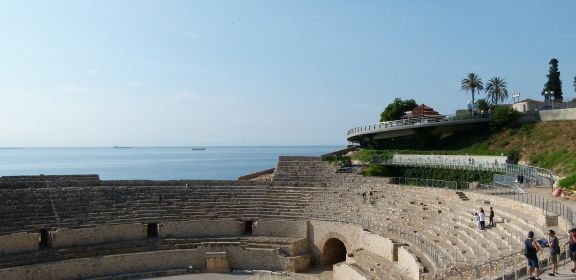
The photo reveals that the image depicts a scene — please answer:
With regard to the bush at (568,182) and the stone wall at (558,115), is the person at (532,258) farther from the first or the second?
the stone wall at (558,115)

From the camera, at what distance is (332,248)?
30.2m

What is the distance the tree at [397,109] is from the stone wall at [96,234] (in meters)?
32.4

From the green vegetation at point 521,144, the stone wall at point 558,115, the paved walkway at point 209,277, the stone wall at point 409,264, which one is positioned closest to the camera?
the stone wall at point 409,264

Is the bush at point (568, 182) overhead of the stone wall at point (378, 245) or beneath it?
overhead

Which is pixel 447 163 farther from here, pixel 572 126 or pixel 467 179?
pixel 572 126

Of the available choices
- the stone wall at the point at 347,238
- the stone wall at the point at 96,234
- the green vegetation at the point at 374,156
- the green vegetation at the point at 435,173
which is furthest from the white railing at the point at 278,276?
the green vegetation at the point at 374,156

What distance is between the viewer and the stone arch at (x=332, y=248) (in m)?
29.0

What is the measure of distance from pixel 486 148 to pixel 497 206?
17.7 metres

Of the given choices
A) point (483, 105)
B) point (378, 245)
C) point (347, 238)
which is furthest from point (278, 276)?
point (483, 105)

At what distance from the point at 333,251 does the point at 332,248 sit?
29 cm

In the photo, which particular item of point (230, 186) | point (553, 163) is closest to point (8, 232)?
point (230, 186)

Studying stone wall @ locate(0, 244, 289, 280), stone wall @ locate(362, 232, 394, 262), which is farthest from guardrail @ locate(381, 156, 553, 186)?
stone wall @ locate(0, 244, 289, 280)

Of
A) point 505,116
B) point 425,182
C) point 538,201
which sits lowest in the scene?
point 538,201

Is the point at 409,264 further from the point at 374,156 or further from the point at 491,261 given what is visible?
the point at 374,156
